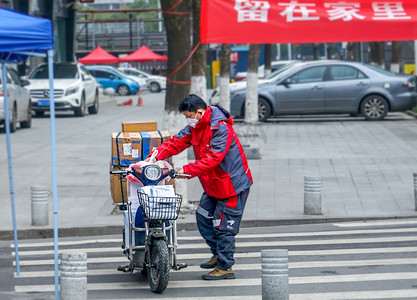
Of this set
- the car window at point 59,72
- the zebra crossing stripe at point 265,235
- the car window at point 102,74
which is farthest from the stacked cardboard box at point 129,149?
the car window at point 102,74

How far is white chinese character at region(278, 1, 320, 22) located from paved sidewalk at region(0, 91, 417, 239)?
94.9 inches

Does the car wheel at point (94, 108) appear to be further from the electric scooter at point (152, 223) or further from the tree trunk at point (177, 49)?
the electric scooter at point (152, 223)

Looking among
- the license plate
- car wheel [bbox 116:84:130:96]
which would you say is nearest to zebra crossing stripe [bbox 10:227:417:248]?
the license plate

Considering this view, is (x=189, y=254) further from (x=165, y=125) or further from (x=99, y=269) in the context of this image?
(x=165, y=125)

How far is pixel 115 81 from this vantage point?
47812mm

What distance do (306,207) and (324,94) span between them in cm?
1311

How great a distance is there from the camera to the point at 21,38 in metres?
7.41

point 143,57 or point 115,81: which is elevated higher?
point 143,57

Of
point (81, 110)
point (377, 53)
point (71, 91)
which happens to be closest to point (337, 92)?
point (71, 91)

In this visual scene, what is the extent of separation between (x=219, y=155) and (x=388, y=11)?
4441 mm

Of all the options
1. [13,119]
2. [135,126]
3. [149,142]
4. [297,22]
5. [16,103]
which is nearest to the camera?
[149,142]

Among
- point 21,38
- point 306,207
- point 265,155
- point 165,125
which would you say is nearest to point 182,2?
point 165,125

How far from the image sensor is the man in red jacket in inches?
311

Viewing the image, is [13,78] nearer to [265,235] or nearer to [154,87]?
[265,235]
